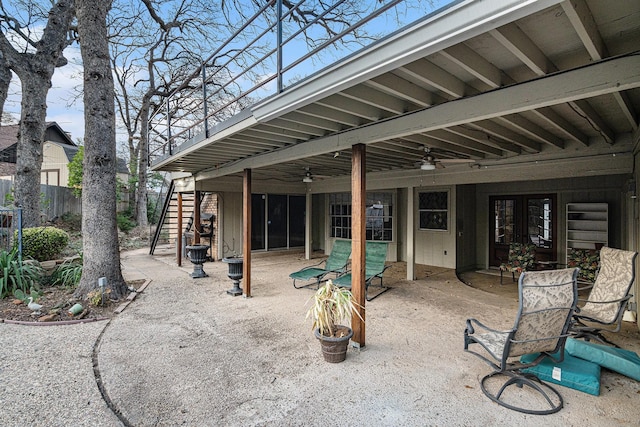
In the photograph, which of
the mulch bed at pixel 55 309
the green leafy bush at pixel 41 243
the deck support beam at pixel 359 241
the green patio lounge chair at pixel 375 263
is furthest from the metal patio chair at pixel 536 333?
the green leafy bush at pixel 41 243

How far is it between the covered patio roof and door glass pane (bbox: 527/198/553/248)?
281cm

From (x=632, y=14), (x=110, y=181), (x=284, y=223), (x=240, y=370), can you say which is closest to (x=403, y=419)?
(x=240, y=370)

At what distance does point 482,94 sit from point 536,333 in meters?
1.89

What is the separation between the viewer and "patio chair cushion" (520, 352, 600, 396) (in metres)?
2.60

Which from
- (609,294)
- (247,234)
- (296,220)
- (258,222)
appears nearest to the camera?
(609,294)

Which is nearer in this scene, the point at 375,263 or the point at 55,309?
the point at 55,309

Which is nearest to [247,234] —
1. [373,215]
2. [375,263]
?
[375,263]

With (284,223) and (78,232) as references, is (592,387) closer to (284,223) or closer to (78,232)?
(284,223)

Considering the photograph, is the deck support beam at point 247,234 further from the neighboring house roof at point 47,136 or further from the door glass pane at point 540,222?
the neighboring house roof at point 47,136

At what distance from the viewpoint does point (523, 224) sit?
299 inches

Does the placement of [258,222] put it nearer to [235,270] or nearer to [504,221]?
[235,270]

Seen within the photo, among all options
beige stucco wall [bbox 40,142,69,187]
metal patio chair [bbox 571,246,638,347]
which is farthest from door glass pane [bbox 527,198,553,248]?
beige stucco wall [bbox 40,142,69,187]

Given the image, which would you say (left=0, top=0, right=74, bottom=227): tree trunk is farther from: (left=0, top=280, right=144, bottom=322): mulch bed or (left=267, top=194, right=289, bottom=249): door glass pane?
(left=267, top=194, right=289, bottom=249): door glass pane

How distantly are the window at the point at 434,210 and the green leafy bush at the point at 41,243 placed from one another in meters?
8.31
